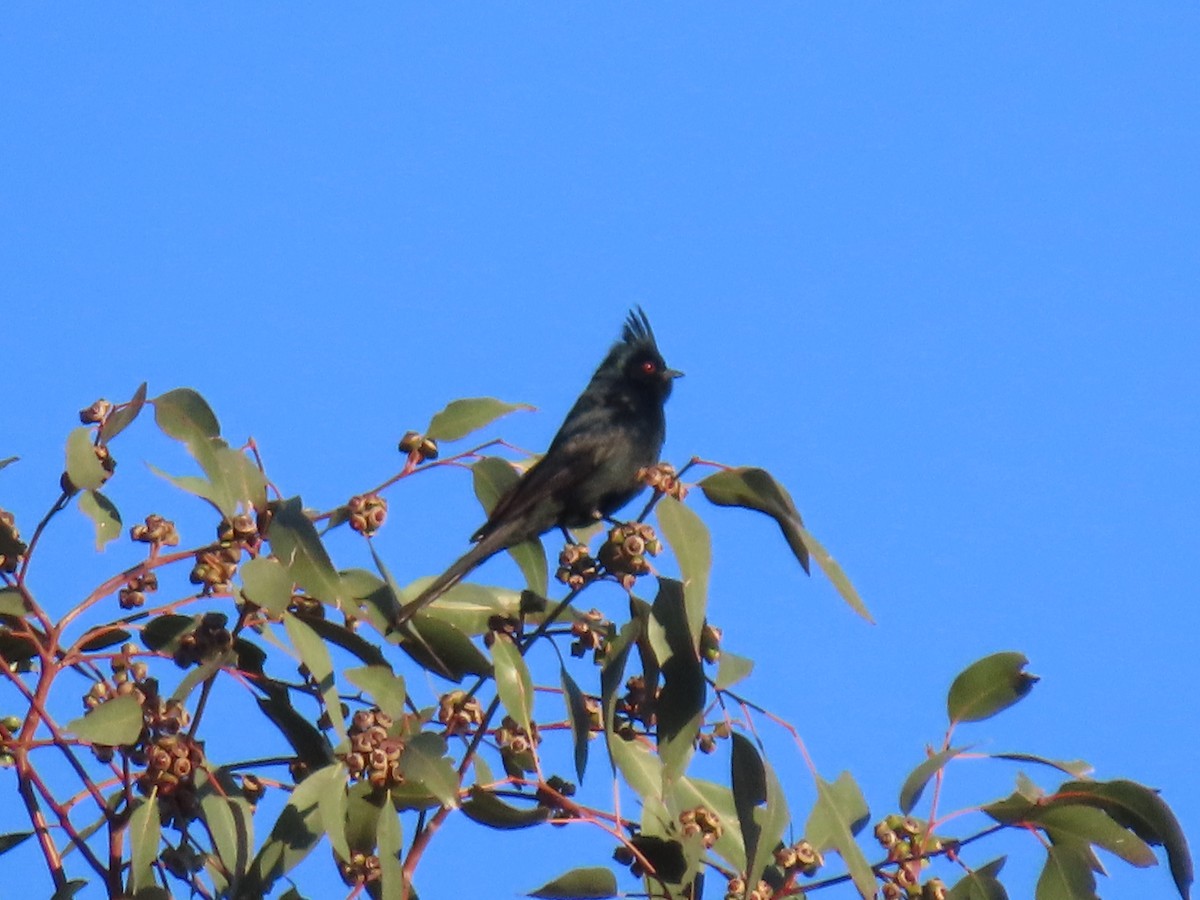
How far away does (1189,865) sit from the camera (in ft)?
10.1

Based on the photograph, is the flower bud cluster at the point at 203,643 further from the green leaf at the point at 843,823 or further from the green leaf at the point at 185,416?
the green leaf at the point at 843,823

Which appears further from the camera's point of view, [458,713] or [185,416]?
[185,416]

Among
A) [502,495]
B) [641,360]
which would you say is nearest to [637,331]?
[641,360]

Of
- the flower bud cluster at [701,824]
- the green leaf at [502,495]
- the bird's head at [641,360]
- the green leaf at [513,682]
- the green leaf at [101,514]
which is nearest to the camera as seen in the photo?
the green leaf at [513,682]

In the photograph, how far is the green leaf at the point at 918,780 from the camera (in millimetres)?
2949

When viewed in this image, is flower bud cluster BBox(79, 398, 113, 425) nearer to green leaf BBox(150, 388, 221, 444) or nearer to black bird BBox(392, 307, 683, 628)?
green leaf BBox(150, 388, 221, 444)

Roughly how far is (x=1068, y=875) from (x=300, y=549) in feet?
5.52

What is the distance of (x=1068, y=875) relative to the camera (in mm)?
3211

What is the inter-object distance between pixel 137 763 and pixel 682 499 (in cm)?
115

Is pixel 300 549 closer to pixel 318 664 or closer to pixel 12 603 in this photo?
pixel 318 664

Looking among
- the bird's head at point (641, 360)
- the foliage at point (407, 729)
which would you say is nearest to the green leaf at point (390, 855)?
the foliage at point (407, 729)

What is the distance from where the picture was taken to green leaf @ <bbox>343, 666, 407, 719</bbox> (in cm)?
295

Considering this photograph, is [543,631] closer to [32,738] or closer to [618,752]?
[618,752]

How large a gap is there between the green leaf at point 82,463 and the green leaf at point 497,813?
3.13 feet
